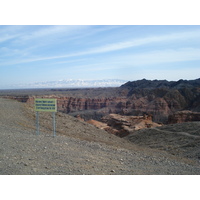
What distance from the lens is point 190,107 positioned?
5875 centimetres

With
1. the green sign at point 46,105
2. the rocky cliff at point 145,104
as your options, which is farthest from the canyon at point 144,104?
the green sign at point 46,105

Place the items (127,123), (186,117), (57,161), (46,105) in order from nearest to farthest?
(57,161) < (46,105) < (127,123) < (186,117)

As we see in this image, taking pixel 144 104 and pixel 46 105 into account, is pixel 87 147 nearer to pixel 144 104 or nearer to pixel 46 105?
pixel 46 105

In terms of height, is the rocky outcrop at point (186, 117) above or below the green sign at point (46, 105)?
below

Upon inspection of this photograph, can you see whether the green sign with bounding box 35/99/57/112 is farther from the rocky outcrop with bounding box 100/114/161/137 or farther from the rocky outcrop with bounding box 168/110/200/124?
the rocky outcrop with bounding box 168/110/200/124

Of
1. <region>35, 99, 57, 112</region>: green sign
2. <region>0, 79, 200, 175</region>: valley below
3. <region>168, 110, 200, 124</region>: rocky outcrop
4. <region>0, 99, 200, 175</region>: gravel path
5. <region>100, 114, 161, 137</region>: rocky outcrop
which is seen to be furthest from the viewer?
<region>168, 110, 200, 124</region>: rocky outcrop

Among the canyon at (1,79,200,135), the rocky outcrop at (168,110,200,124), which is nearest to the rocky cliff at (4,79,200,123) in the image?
the canyon at (1,79,200,135)

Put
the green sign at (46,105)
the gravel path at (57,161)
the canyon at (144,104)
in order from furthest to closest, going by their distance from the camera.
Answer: the canyon at (144,104) < the green sign at (46,105) < the gravel path at (57,161)

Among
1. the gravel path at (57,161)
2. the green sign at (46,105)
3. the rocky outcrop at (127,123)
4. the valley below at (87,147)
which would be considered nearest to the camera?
the gravel path at (57,161)

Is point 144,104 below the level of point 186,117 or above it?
above

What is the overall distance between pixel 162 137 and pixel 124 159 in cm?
1277

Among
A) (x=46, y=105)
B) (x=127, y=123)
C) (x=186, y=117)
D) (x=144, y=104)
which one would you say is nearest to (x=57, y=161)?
(x=46, y=105)

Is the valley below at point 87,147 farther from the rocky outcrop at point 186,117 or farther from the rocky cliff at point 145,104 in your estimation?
the rocky cliff at point 145,104

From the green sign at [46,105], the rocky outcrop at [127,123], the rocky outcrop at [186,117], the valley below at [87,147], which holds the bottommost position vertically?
the rocky outcrop at [127,123]
